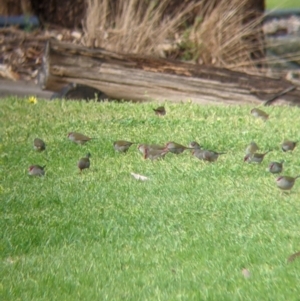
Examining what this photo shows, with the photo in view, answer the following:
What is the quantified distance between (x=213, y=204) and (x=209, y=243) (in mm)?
825

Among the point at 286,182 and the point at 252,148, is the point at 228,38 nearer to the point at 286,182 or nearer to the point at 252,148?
the point at 252,148

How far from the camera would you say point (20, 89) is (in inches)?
504

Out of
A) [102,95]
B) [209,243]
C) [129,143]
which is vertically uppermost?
[209,243]

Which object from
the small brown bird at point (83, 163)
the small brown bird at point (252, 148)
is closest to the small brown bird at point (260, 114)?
the small brown bird at point (252, 148)

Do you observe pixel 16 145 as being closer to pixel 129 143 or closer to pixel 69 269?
pixel 129 143

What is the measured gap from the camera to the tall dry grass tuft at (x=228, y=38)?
13.3m

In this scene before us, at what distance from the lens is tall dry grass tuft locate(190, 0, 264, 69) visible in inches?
525

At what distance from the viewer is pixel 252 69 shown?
1327 cm

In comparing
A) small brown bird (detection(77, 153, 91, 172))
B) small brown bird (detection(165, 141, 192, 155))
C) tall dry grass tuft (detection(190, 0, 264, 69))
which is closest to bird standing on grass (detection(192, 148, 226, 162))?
small brown bird (detection(165, 141, 192, 155))

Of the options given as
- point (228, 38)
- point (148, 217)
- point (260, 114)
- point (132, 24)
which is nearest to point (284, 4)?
point (228, 38)

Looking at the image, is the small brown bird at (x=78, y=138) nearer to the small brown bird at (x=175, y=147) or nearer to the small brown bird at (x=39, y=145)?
the small brown bird at (x=39, y=145)

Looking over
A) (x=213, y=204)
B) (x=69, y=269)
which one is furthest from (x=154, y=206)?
(x=69, y=269)

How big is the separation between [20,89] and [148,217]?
23.8 ft

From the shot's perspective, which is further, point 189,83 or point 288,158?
point 189,83
